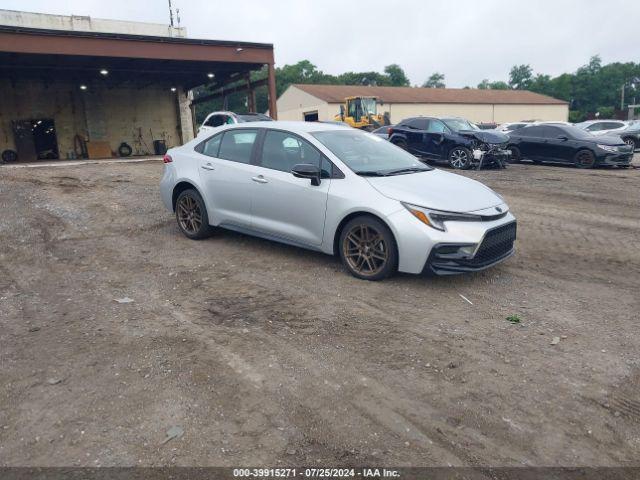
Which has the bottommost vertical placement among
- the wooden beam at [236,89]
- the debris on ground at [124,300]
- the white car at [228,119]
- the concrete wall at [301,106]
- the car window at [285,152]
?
the debris on ground at [124,300]

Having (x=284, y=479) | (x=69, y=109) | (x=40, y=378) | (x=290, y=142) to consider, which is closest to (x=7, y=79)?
(x=69, y=109)

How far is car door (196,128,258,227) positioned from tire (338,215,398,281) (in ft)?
4.72

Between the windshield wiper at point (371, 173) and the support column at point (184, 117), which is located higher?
the support column at point (184, 117)

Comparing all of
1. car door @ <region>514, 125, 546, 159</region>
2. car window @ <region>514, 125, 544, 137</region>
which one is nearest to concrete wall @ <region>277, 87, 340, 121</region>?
car window @ <region>514, 125, 544, 137</region>

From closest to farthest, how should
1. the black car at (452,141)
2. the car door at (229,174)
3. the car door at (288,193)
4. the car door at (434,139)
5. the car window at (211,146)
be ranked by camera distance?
the car door at (288,193), the car door at (229,174), the car window at (211,146), the black car at (452,141), the car door at (434,139)

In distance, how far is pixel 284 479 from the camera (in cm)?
251

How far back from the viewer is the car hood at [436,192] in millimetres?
4965

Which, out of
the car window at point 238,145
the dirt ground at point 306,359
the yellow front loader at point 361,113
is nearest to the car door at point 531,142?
the dirt ground at point 306,359

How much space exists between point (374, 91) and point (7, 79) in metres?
35.9

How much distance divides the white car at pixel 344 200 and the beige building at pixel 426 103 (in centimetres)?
4064

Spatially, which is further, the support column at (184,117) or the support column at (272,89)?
the support column at (184,117)

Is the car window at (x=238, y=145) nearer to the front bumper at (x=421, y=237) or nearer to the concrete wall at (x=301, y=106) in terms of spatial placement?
the front bumper at (x=421, y=237)

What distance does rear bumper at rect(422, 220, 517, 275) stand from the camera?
15.8ft

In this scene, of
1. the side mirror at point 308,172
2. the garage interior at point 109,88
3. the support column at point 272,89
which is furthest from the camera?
the support column at point 272,89
